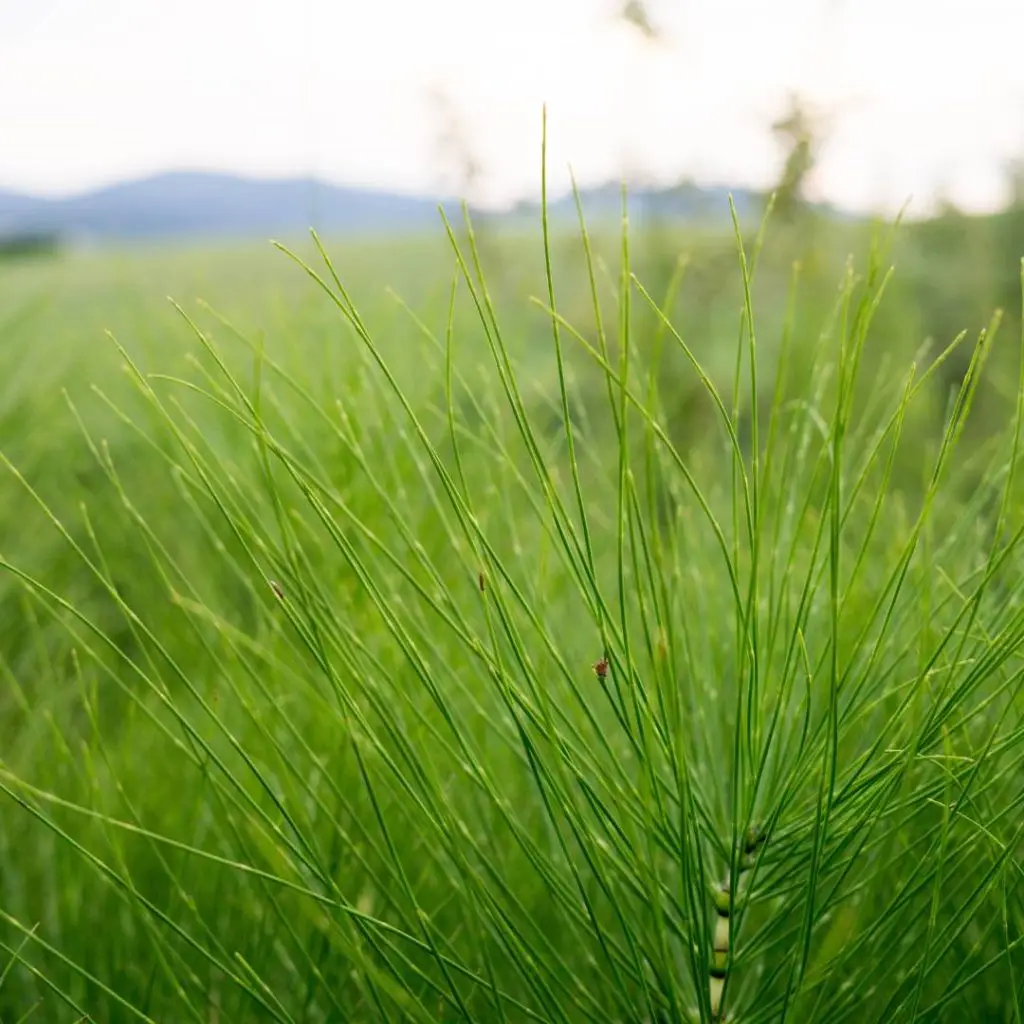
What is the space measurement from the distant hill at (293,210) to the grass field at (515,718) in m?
0.23

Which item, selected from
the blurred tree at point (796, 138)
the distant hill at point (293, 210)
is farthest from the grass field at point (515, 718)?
the blurred tree at point (796, 138)

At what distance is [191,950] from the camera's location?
0.66 m

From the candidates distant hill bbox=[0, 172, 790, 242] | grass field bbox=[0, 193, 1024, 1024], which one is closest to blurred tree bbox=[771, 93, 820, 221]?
distant hill bbox=[0, 172, 790, 242]

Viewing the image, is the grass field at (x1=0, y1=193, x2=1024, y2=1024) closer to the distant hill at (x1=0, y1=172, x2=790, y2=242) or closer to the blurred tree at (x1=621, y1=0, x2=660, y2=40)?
the distant hill at (x1=0, y1=172, x2=790, y2=242)

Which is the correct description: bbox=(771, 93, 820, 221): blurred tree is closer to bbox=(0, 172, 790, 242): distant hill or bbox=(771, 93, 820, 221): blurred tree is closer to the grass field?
bbox=(0, 172, 790, 242): distant hill

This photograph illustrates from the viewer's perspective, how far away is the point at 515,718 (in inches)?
14.4

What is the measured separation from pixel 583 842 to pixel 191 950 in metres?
0.39

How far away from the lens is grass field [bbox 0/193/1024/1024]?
A: 37cm

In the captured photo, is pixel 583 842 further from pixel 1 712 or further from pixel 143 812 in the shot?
pixel 1 712

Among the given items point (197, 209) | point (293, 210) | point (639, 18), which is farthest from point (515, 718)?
point (197, 209)

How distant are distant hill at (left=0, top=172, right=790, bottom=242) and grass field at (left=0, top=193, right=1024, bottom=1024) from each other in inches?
8.9

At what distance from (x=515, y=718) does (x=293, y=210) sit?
276cm

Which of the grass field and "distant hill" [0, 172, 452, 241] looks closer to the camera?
the grass field

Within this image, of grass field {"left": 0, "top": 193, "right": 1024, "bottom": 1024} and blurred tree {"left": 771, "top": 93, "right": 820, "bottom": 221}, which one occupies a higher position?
blurred tree {"left": 771, "top": 93, "right": 820, "bottom": 221}
